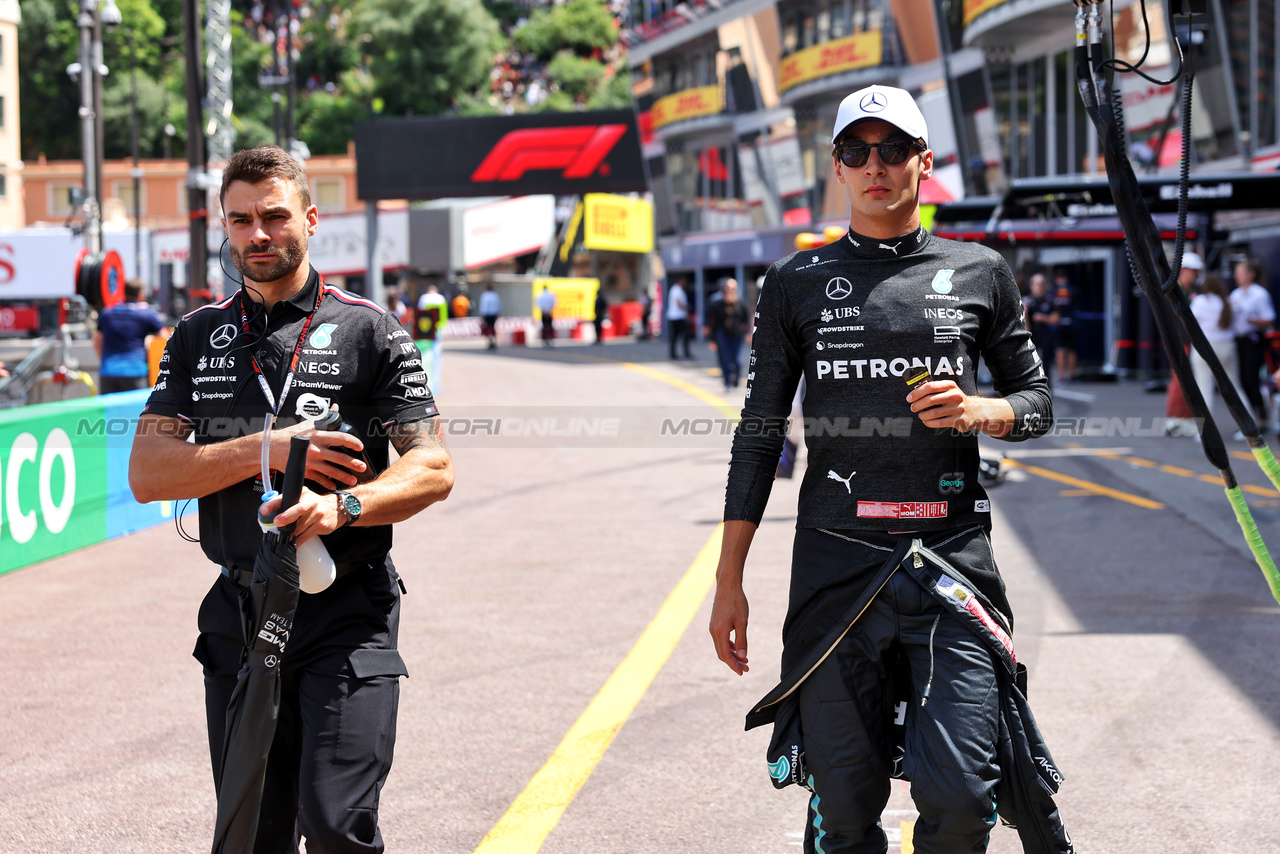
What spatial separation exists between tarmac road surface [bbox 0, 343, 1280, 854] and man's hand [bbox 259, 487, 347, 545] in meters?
1.56

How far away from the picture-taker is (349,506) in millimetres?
2795

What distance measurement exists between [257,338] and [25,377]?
52.0 feet

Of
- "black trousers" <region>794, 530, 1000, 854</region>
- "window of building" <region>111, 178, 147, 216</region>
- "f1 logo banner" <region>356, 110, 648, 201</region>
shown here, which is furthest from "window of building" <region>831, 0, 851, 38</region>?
"window of building" <region>111, 178, 147, 216</region>

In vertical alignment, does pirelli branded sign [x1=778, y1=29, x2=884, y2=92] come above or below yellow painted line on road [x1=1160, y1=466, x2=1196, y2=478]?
above

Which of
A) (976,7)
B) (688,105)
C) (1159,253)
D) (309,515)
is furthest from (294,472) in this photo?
(688,105)

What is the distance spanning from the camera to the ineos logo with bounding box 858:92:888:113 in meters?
3.00

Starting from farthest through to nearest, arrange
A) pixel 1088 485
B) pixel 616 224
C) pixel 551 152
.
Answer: pixel 616 224
pixel 551 152
pixel 1088 485

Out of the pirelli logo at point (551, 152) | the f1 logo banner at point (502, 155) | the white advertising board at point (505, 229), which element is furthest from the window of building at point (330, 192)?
the pirelli logo at point (551, 152)

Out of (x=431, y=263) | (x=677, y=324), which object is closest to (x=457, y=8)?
(x=431, y=263)

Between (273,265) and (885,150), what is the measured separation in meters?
1.38

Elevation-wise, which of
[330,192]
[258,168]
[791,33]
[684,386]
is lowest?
[684,386]

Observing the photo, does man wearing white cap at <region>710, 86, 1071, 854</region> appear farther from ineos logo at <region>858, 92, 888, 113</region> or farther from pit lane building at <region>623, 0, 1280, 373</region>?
pit lane building at <region>623, 0, 1280, 373</region>

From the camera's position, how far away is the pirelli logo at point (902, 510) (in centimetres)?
292

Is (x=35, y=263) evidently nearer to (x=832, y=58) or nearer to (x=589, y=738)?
(x=832, y=58)
